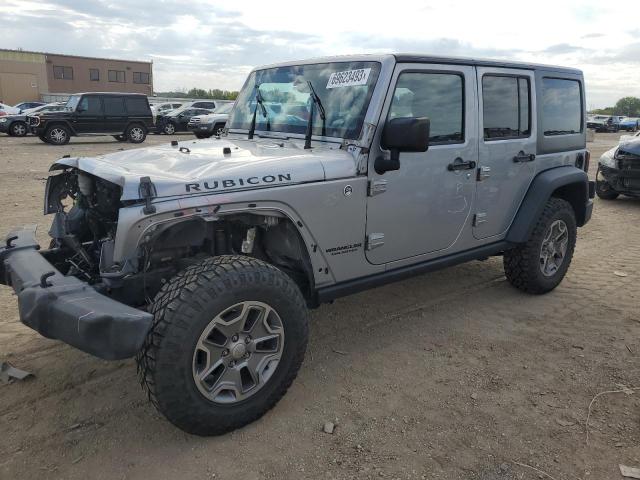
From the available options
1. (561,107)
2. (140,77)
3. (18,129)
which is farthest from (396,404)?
(140,77)

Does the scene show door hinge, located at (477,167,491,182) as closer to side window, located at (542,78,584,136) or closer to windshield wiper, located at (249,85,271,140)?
side window, located at (542,78,584,136)

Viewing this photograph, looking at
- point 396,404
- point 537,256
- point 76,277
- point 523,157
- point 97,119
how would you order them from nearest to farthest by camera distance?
point 76,277 < point 396,404 < point 523,157 < point 537,256 < point 97,119

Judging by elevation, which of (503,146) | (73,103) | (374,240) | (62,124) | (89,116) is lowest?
(374,240)

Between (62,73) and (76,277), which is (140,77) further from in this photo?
(76,277)

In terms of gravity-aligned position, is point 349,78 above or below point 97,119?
below

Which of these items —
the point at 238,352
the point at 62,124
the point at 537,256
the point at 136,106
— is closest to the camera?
the point at 238,352

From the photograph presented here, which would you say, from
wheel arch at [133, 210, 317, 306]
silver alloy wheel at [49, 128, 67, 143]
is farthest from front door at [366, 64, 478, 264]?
silver alloy wheel at [49, 128, 67, 143]

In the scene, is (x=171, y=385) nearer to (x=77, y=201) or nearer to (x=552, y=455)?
(x=77, y=201)

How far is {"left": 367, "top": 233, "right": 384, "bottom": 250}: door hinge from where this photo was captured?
342 cm

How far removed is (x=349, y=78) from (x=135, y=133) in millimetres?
17393

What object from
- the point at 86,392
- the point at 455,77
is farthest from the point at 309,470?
the point at 455,77

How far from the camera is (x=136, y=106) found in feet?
62.6

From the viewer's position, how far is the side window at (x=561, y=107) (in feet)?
15.2

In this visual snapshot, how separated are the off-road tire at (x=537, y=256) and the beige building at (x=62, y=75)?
57.6m
